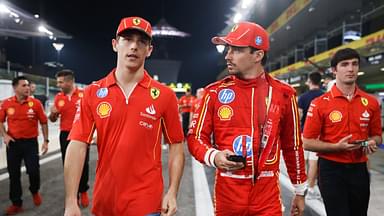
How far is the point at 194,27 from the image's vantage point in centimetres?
5641

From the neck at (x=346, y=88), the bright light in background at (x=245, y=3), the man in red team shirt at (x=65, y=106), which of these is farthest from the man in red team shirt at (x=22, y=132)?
the bright light in background at (x=245, y=3)

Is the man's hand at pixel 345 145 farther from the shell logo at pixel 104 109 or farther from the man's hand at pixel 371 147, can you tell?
the shell logo at pixel 104 109

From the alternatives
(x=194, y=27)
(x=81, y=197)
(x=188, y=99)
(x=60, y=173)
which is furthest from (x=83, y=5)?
(x=81, y=197)

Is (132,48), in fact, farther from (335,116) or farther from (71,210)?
(335,116)

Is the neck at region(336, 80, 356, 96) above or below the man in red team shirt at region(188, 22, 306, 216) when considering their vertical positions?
above

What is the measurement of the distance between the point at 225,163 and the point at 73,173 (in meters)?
0.94

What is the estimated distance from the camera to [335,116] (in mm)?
3479

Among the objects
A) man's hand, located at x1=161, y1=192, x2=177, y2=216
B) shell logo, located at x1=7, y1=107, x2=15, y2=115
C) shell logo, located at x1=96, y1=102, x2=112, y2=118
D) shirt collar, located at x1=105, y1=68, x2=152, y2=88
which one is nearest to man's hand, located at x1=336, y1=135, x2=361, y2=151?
man's hand, located at x1=161, y1=192, x2=177, y2=216

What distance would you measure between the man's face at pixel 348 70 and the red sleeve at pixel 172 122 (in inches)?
68.7

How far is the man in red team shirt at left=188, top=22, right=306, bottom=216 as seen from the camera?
98.7 inches

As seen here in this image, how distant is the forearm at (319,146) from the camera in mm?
3375

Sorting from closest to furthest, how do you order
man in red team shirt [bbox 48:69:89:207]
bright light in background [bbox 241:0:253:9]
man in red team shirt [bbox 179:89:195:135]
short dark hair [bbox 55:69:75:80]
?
man in red team shirt [bbox 48:69:89:207] < short dark hair [bbox 55:69:75:80] < man in red team shirt [bbox 179:89:195:135] < bright light in background [bbox 241:0:253:9]

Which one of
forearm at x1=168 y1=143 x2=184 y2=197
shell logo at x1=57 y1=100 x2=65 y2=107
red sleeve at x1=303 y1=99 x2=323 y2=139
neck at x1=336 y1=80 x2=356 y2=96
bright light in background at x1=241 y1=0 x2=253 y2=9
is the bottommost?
forearm at x1=168 y1=143 x2=184 y2=197

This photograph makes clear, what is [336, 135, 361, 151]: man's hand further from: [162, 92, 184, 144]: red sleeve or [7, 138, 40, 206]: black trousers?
[7, 138, 40, 206]: black trousers
